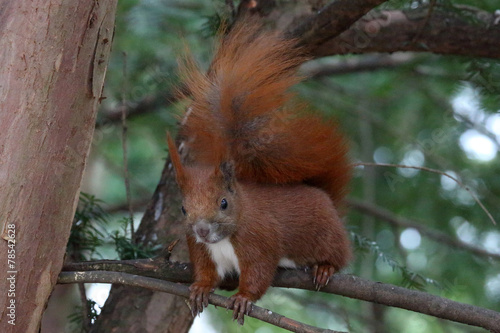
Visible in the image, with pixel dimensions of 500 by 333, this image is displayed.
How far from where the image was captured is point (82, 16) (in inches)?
63.6

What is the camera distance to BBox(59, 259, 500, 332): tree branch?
168cm

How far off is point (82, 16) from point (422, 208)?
2470 millimetres

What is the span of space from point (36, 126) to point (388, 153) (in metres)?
2.62

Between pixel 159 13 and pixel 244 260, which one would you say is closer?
pixel 244 260

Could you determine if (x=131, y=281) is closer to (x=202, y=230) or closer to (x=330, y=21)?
(x=202, y=230)

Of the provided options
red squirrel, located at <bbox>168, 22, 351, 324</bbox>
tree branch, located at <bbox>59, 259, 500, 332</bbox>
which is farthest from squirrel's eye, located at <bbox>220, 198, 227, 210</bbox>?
tree branch, located at <bbox>59, 259, 500, 332</bbox>

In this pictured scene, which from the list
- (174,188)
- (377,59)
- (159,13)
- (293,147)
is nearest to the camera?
(293,147)

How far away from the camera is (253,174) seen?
2275 mm

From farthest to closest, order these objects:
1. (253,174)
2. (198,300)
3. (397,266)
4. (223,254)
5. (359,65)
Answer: (359,65)
(397,266)
(253,174)
(223,254)
(198,300)

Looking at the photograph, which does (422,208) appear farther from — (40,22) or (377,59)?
(40,22)

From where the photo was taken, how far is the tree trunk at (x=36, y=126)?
5.15ft

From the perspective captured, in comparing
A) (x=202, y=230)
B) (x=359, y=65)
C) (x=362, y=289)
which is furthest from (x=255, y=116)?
(x=359, y=65)

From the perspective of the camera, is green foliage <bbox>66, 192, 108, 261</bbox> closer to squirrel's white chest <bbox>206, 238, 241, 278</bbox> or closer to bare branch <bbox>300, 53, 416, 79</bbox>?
squirrel's white chest <bbox>206, 238, 241, 278</bbox>

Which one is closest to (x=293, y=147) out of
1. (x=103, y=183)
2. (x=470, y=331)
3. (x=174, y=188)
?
(x=174, y=188)
